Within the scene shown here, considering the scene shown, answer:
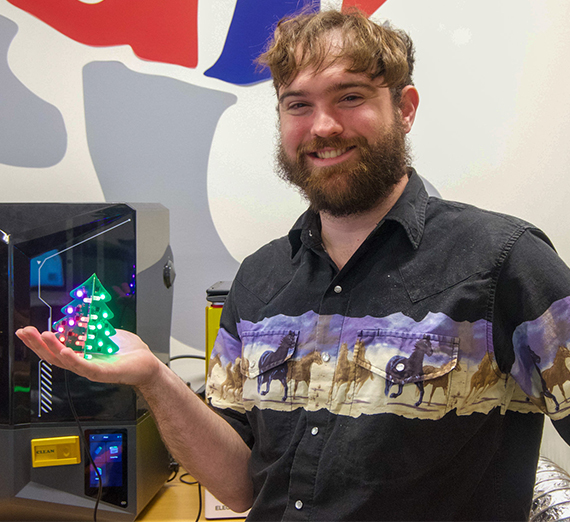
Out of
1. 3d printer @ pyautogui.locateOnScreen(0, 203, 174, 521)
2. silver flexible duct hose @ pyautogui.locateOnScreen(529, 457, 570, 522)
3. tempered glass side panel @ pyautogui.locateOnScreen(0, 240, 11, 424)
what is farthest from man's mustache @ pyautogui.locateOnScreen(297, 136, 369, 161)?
silver flexible duct hose @ pyautogui.locateOnScreen(529, 457, 570, 522)

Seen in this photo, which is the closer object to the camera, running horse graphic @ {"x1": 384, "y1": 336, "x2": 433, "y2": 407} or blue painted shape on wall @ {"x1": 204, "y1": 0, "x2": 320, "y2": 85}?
running horse graphic @ {"x1": 384, "y1": 336, "x2": 433, "y2": 407}

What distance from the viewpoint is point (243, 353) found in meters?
0.94

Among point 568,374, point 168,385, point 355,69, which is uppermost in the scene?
point 355,69

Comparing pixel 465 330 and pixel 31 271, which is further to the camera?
pixel 31 271

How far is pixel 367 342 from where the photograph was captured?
0.81 m

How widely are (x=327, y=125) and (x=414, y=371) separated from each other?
1.48 feet

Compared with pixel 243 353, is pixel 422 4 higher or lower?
higher

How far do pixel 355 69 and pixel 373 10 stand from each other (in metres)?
0.72

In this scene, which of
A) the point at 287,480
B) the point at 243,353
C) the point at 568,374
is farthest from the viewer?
the point at 243,353

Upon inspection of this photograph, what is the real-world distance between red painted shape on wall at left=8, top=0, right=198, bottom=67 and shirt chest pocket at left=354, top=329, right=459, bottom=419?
1099 millimetres

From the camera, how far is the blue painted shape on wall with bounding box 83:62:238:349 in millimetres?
1438

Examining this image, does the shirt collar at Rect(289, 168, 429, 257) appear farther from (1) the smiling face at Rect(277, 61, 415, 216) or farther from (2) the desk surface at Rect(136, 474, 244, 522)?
(2) the desk surface at Rect(136, 474, 244, 522)

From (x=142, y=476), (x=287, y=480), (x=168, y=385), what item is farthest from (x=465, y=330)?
(x=142, y=476)

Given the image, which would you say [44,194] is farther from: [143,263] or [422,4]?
[422,4]
